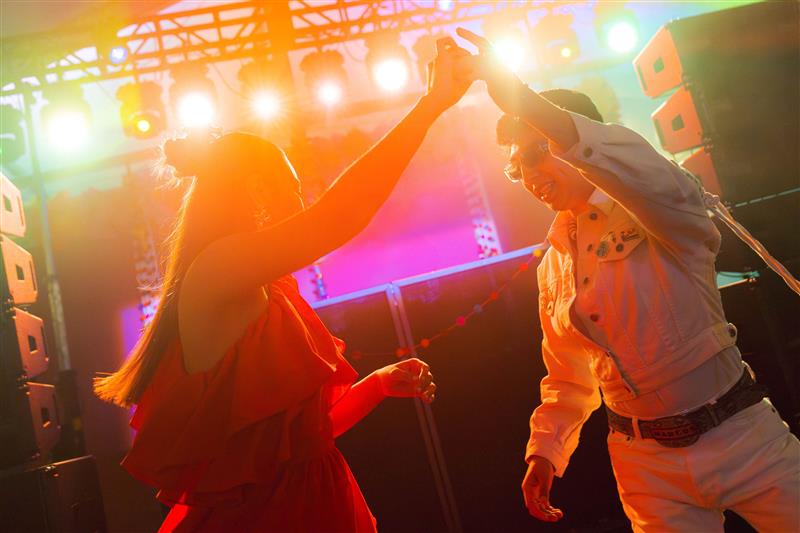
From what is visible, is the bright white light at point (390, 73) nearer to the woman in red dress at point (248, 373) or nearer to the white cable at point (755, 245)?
the white cable at point (755, 245)

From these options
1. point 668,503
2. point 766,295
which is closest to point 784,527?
point 668,503

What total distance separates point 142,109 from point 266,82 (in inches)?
62.3

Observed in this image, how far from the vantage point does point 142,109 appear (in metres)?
7.46

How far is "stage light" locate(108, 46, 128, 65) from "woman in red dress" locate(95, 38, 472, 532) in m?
6.85

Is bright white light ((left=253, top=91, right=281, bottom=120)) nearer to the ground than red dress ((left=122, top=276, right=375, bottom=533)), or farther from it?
farther from it

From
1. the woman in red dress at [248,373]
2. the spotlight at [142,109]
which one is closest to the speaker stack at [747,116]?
the woman in red dress at [248,373]

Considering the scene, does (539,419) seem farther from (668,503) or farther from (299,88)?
(299,88)

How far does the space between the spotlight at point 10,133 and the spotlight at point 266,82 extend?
8.58 ft

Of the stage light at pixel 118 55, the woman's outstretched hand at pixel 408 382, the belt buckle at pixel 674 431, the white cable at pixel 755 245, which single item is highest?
the stage light at pixel 118 55

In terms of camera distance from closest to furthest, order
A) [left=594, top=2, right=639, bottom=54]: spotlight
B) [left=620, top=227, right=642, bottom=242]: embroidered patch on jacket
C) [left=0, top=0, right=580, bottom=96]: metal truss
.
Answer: [left=620, top=227, right=642, bottom=242]: embroidered patch on jacket → [left=0, top=0, right=580, bottom=96]: metal truss → [left=594, top=2, right=639, bottom=54]: spotlight

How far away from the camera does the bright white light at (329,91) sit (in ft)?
25.4

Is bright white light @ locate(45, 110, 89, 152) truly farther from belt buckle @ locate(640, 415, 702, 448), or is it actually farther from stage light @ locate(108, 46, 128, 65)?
belt buckle @ locate(640, 415, 702, 448)

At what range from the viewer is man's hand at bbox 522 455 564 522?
2.07 m

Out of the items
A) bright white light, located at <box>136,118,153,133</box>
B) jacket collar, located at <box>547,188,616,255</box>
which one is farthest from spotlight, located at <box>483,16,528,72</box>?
jacket collar, located at <box>547,188,616,255</box>
